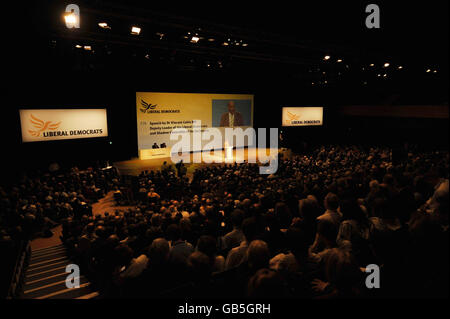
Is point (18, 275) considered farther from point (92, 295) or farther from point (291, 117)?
point (291, 117)

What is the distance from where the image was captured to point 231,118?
18.3 meters

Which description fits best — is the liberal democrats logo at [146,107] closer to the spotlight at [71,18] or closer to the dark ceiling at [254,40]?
the dark ceiling at [254,40]

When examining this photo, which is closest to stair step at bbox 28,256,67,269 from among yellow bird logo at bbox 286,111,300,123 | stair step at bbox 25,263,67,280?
stair step at bbox 25,263,67,280

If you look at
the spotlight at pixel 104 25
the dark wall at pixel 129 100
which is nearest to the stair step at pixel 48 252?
the spotlight at pixel 104 25

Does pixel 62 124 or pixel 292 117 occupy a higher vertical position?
pixel 292 117

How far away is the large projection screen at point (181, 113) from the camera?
15.4 m

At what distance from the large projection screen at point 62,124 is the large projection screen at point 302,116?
12730 millimetres

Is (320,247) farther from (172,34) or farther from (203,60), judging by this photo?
(203,60)

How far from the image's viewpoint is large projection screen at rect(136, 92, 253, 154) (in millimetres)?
15391

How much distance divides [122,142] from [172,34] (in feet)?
25.9

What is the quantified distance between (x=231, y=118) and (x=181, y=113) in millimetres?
3623

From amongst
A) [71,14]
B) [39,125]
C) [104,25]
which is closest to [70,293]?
[71,14]

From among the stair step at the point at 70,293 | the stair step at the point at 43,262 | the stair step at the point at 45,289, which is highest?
the stair step at the point at 70,293
